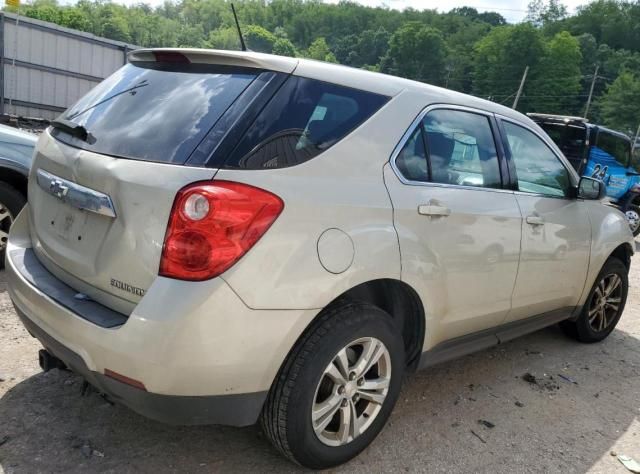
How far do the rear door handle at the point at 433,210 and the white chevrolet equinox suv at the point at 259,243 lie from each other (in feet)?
0.04

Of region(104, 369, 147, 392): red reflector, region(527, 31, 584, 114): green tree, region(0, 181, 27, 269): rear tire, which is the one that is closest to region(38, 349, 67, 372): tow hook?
region(104, 369, 147, 392): red reflector

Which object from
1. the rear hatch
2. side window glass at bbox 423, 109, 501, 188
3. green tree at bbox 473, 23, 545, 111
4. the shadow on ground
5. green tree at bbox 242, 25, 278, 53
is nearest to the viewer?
the rear hatch

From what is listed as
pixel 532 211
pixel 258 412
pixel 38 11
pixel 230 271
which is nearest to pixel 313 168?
pixel 230 271

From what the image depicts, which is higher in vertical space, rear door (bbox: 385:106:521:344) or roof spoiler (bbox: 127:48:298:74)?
roof spoiler (bbox: 127:48:298:74)

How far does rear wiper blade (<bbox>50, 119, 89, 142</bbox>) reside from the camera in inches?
97.5

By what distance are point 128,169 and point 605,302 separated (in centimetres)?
401

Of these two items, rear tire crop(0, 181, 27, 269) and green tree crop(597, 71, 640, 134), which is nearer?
rear tire crop(0, 181, 27, 269)

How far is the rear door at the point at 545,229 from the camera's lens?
3.38 meters

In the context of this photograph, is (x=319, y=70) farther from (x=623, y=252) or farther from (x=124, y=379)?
(x=623, y=252)

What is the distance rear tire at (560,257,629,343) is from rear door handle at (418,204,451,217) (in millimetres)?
2190

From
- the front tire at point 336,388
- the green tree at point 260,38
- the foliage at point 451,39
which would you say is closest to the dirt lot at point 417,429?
the front tire at point 336,388

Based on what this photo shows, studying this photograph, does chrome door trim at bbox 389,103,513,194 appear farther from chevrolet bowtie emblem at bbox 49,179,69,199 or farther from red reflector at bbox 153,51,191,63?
chevrolet bowtie emblem at bbox 49,179,69,199

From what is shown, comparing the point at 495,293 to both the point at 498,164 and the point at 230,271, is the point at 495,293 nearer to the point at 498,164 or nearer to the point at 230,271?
the point at 498,164

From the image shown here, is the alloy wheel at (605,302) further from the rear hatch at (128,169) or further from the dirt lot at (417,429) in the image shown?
the rear hatch at (128,169)
